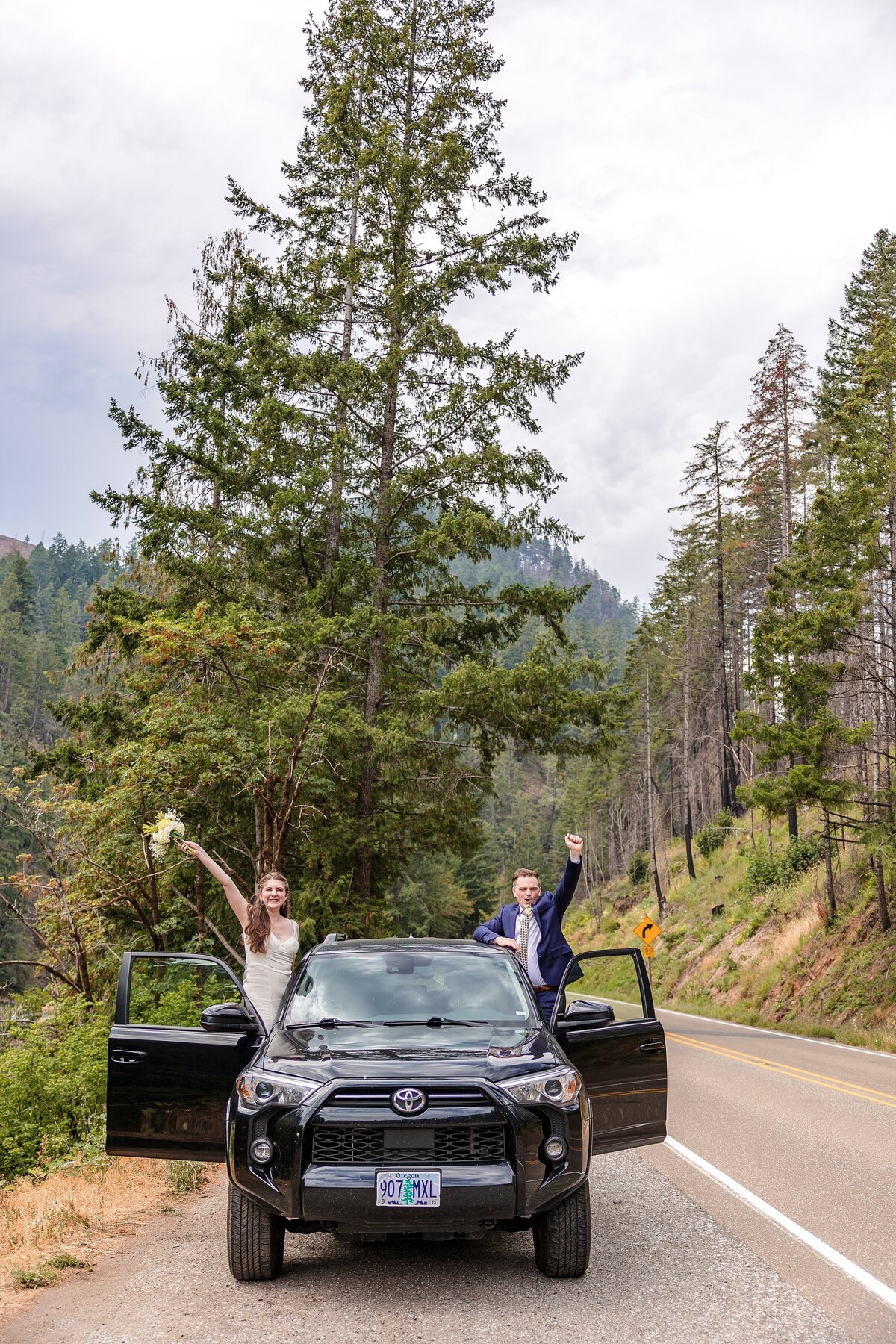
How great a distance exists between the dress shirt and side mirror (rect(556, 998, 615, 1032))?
5.74 ft

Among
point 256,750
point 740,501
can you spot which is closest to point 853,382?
point 740,501

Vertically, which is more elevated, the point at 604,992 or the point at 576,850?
the point at 576,850

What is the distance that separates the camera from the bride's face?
715 cm

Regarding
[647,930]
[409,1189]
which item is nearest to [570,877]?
[409,1189]

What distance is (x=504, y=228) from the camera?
2275 cm

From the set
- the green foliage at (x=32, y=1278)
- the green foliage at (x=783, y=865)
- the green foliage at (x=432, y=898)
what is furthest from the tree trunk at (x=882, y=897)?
the green foliage at (x=432, y=898)

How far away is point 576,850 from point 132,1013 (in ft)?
20.2

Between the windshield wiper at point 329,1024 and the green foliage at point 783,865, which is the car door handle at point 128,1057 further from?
the green foliage at point 783,865

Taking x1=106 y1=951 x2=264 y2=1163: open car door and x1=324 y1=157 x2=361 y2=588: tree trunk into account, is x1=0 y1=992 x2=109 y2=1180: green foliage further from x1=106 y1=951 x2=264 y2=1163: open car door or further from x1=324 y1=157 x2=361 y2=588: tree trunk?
x1=324 y1=157 x2=361 y2=588: tree trunk

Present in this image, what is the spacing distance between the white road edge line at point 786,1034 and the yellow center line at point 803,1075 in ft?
8.04

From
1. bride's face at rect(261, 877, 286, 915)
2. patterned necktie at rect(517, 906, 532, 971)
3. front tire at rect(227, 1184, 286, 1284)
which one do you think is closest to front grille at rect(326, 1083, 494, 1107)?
front tire at rect(227, 1184, 286, 1284)

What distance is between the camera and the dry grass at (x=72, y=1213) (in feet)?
17.7

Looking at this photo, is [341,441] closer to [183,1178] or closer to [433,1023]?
[183,1178]

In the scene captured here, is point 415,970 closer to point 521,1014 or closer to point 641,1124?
point 521,1014
